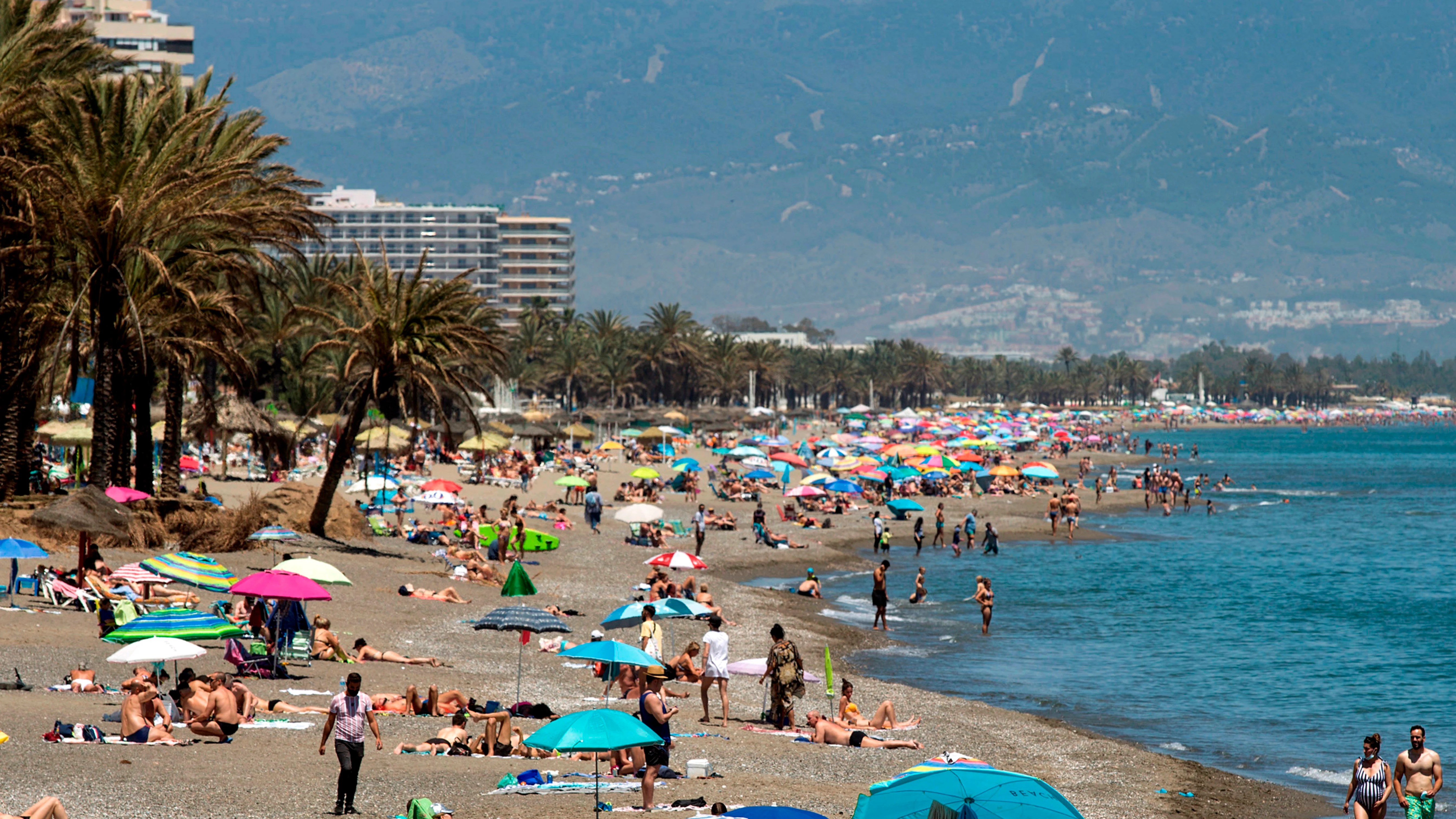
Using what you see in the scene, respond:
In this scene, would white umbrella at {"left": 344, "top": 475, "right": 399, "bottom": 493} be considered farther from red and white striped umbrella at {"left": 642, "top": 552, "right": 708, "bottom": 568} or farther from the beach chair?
the beach chair

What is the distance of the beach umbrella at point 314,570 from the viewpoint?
796 inches

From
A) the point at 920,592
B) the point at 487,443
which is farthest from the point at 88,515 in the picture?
the point at 487,443

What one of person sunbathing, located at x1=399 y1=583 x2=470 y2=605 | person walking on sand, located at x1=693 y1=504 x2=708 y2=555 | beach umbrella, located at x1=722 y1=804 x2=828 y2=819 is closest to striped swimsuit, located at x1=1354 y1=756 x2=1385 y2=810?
beach umbrella, located at x1=722 y1=804 x2=828 y2=819

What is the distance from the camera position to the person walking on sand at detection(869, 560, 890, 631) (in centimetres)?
2798

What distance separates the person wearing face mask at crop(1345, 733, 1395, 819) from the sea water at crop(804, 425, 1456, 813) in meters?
3.68

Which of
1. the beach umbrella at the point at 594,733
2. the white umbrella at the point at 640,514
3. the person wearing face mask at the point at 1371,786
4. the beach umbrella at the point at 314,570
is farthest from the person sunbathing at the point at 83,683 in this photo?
the white umbrella at the point at 640,514

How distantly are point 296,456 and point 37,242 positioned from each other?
2687 cm

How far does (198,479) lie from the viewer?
42.4m

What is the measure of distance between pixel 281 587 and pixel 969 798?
36.6 ft

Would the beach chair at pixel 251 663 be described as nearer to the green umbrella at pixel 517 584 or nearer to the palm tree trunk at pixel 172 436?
the green umbrella at pixel 517 584

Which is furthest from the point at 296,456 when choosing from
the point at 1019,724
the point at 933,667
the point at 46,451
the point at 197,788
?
the point at 197,788

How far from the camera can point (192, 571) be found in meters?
21.6

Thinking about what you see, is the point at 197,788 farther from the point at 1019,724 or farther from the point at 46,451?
the point at 46,451

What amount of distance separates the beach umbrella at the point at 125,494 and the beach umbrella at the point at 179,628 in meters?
9.59
